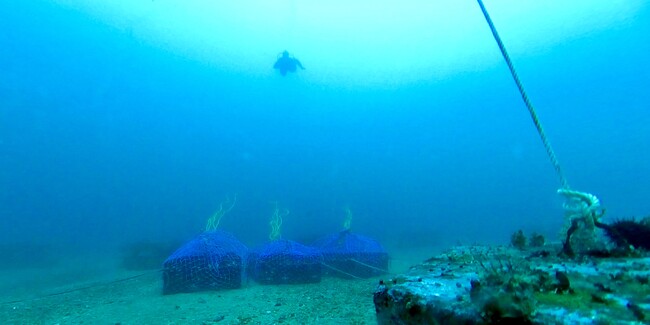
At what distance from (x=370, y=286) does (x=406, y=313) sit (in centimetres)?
723

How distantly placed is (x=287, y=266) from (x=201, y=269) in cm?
229

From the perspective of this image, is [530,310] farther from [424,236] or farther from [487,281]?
[424,236]

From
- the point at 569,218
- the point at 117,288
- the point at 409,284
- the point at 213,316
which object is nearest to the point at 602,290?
the point at 409,284

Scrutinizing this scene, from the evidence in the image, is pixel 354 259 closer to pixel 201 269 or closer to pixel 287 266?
pixel 287 266

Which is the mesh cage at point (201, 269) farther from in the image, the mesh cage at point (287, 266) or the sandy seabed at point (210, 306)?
the mesh cage at point (287, 266)

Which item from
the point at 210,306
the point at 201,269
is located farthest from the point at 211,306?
the point at 201,269

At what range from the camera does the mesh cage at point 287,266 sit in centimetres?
935

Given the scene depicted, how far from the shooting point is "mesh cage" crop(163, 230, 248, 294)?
8648mm

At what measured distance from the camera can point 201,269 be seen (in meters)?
8.67

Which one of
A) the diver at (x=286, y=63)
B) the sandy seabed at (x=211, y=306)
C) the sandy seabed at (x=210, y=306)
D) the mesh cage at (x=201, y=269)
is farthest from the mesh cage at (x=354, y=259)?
the diver at (x=286, y=63)

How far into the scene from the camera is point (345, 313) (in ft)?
20.5

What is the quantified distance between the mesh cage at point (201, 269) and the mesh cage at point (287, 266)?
737mm

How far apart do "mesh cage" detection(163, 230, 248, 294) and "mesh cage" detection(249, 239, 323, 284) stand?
0.74 m

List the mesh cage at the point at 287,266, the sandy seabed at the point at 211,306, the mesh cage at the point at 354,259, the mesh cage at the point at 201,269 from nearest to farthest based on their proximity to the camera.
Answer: the sandy seabed at the point at 211,306
the mesh cage at the point at 201,269
the mesh cage at the point at 287,266
the mesh cage at the point at 354,259
